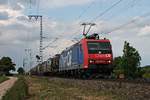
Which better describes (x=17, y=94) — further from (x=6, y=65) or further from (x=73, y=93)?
(x=6, y=65)

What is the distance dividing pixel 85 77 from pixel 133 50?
5400 cm

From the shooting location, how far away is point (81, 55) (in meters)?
36.3

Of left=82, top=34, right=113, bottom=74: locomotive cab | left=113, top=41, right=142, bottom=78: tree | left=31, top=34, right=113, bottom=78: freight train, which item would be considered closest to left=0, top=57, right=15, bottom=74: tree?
left=113, top=41, right=142, bottom=78: tree

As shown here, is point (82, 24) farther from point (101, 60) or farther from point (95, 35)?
point (101, 60)

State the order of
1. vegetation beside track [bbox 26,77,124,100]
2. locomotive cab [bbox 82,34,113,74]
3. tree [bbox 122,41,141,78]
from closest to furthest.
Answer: vegetation beside track [bbox 26,77,124,100], locomotive cab [bbox 82,34,113,74], tree [bbox 122,41,141,78]

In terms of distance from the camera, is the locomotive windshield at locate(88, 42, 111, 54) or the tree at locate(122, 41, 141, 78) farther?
the tree at locate(122, 41, 141, 78)

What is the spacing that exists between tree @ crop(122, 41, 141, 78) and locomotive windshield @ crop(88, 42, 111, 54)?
1744 inches

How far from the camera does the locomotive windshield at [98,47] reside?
35.7 m

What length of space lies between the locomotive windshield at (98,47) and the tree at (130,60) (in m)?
44.3

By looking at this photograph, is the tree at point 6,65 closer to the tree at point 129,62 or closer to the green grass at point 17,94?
the tree at point 129,62

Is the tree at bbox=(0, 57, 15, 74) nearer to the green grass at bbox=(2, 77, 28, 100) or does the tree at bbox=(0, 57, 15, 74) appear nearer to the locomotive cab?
the locomotive cab

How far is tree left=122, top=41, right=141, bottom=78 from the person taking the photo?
272 ft

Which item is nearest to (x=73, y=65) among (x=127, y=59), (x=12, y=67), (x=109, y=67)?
(x=109, y=67)

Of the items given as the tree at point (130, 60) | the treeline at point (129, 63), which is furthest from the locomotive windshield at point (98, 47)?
the tree at point (130, 60)
